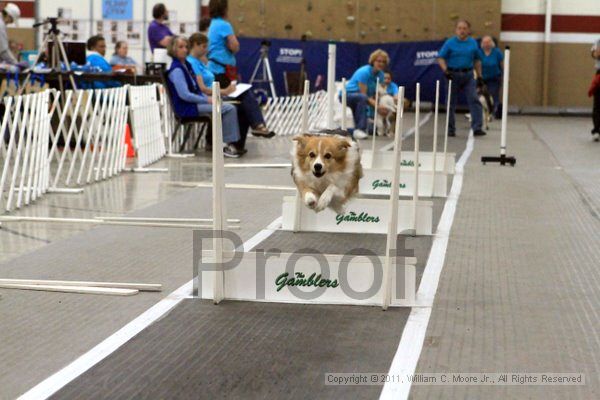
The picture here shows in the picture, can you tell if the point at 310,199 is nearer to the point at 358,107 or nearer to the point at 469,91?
the point at 358,107

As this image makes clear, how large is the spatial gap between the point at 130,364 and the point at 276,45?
21631 millimetres

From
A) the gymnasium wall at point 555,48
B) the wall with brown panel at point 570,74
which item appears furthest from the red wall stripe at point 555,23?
the wall with brown panel at point 570,74

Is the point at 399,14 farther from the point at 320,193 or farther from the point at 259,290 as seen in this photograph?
the point at 259,290

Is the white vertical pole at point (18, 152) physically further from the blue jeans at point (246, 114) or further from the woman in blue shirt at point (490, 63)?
the woman in blue shirt at point (490, 63)

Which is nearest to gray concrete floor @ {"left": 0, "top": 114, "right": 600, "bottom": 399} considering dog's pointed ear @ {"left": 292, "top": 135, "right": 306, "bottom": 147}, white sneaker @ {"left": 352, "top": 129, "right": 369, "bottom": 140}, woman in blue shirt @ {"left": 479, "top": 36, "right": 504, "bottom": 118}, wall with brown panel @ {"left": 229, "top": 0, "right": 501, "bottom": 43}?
dog's pointed ear @ {"left": 292, "top": 135, "right": 306, "bottom": 147}

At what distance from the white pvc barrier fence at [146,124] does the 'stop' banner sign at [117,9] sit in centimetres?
1256

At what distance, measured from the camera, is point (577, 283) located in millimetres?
6172

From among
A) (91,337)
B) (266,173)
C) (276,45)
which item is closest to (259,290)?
(91,337)

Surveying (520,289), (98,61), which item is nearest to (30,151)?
(520,289)

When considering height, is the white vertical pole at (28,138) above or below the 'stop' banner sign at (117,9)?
below

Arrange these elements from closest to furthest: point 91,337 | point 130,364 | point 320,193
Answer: point 130,364 < point 91,337 < point 320,193

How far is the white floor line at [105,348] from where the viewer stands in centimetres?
403

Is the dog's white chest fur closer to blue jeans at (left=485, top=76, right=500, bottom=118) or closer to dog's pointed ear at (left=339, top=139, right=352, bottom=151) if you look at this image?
dog's pointed ear at (left=339, top=139, right=352, bottom=151)

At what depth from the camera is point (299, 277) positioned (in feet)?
18.3
